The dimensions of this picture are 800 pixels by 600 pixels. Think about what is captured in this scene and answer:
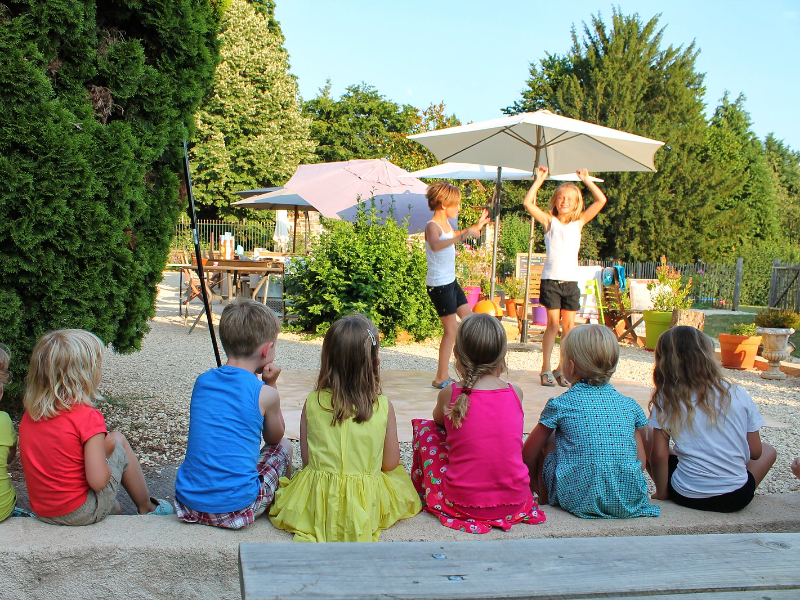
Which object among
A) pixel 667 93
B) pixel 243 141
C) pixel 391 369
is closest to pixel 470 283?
pixel 391 369

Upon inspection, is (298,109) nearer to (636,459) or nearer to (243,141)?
(243,141)

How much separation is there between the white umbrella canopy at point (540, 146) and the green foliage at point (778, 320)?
7.15 feet

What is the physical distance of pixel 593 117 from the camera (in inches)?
1115

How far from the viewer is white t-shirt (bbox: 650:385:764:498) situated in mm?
2709

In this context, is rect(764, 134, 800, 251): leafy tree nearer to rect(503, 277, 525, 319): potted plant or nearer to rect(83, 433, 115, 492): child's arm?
rect(503, 277, 525, 319): potted plant

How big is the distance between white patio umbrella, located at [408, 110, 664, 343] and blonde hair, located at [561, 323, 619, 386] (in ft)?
15.9

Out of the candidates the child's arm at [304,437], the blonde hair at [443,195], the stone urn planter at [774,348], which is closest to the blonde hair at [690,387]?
the child's arm at [304,437]

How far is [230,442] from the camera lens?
2.48 meters

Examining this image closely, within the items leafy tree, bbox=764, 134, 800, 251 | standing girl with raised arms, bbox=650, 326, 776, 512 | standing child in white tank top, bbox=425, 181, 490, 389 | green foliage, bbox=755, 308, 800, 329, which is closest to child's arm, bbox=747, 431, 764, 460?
standing girl with raised arms, bbox=650, 326, 776, 512

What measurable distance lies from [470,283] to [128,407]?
8058 millimetres

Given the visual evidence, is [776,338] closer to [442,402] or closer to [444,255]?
[444,255]

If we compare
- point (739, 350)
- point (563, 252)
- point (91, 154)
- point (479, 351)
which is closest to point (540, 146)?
point (563, 252)

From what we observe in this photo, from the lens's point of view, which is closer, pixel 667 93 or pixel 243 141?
pixel 667 93

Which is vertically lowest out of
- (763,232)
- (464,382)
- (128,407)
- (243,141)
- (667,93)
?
(128,407)
